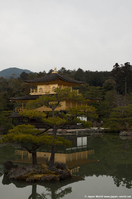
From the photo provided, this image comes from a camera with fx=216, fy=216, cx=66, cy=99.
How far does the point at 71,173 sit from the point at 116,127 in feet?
53.1

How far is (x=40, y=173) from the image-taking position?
26.1ft

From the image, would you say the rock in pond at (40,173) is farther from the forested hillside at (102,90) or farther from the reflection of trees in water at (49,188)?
the forested hillside at (102,90)

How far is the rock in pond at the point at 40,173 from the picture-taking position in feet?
25.2

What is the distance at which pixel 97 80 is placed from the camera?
2339 inches

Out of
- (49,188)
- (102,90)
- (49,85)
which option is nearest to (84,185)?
(49,188)

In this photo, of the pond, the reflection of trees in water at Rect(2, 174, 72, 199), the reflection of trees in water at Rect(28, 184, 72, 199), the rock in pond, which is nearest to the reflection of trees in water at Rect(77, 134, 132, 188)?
the pond

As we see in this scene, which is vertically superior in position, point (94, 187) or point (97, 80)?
point (97, 80)

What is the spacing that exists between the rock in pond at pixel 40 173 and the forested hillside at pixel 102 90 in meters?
18.1

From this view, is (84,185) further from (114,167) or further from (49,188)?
(114,167)

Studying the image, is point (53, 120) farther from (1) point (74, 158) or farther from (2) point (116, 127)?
(2) point (116, 127)

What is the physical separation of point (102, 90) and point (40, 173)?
2699 cm

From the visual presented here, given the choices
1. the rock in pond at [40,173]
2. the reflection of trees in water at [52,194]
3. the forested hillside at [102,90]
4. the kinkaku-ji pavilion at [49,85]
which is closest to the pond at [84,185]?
the reflection of trees in water at [52,194]

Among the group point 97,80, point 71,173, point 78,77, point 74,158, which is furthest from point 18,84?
point 71,173

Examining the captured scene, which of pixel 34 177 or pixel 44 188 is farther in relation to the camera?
pixel 34 177
